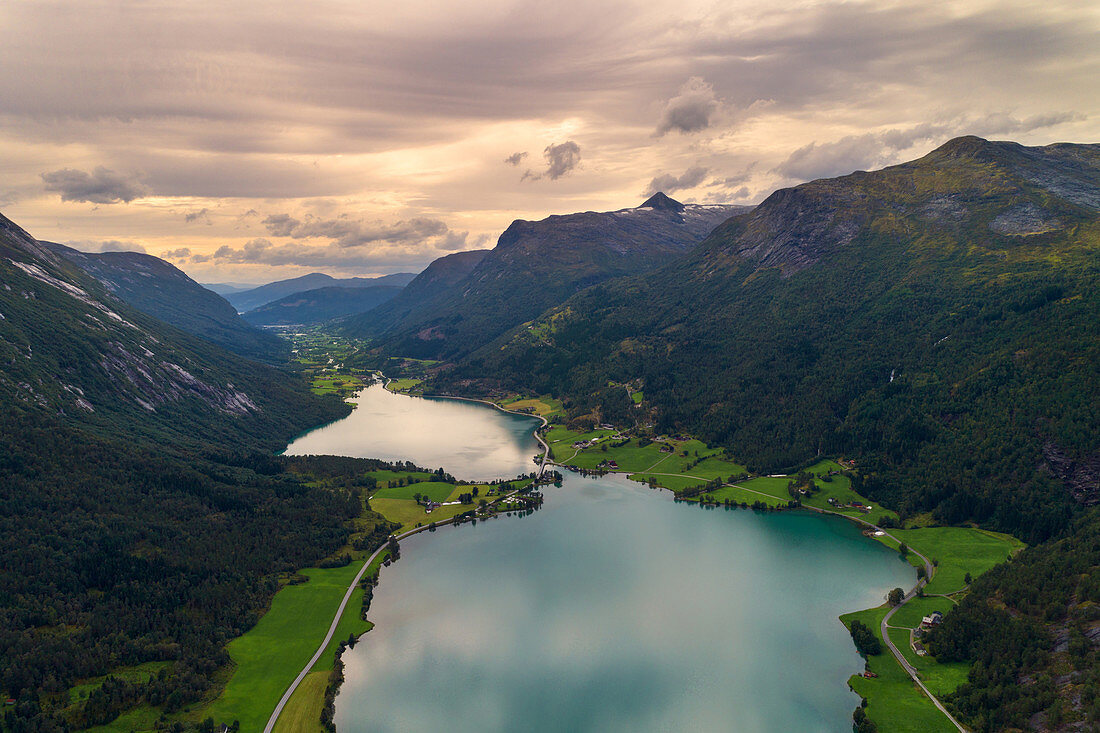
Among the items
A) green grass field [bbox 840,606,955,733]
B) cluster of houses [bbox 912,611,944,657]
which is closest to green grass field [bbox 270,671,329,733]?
green grass field [bbox 840,606,955,733]

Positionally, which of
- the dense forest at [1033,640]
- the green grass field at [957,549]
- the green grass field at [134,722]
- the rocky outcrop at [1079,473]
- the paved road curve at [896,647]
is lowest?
the paved road curve at [896,647]

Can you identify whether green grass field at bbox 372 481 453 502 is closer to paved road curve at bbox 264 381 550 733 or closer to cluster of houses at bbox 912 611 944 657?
paved road curve at bbox 264 381 550 733

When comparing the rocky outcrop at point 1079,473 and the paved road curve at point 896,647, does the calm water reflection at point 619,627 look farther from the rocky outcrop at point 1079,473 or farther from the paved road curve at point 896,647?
the rocky outcrop at point 1079,473

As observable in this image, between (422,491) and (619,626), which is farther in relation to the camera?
(422,491)

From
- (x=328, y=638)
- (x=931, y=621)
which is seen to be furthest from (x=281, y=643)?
(x=931, y=621)

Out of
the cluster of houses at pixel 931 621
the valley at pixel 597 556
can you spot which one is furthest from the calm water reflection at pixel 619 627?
the cluster of houses at pixel 931 621

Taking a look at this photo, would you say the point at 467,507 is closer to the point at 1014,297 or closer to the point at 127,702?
the point at 127,702

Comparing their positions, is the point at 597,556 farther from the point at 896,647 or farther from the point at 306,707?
the point at 306,707
